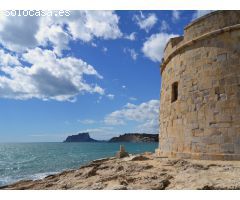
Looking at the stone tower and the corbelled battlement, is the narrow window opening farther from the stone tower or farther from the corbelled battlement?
the corbelled battlement

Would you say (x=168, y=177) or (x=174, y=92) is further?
(x=174, y=92)

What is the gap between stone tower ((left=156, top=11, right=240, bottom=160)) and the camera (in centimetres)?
799

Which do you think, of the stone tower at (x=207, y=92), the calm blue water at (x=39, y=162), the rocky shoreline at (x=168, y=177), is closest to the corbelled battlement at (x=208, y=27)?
the stone tower at (x=207, y=92)

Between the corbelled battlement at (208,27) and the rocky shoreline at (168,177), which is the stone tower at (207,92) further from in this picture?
the rocky shoreline at (168,177)

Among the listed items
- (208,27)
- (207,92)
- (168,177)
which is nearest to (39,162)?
(207,92)

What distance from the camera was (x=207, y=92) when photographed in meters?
8.49

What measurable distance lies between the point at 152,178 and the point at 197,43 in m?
4.58

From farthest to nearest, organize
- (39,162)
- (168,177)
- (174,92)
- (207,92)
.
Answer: (39,162) < (174,92) < (207,92) < (168,177)

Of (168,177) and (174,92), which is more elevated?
(174,92)

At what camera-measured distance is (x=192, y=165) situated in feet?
23.7

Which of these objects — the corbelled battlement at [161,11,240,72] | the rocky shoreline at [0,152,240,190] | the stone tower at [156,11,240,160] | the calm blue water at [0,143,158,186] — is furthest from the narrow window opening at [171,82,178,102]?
the calm blue water at [0,143,158,186]

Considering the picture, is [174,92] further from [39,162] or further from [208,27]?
[39,162]

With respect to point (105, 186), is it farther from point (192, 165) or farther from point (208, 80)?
point (208, 80)

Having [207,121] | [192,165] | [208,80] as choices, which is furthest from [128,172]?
[208,80]
